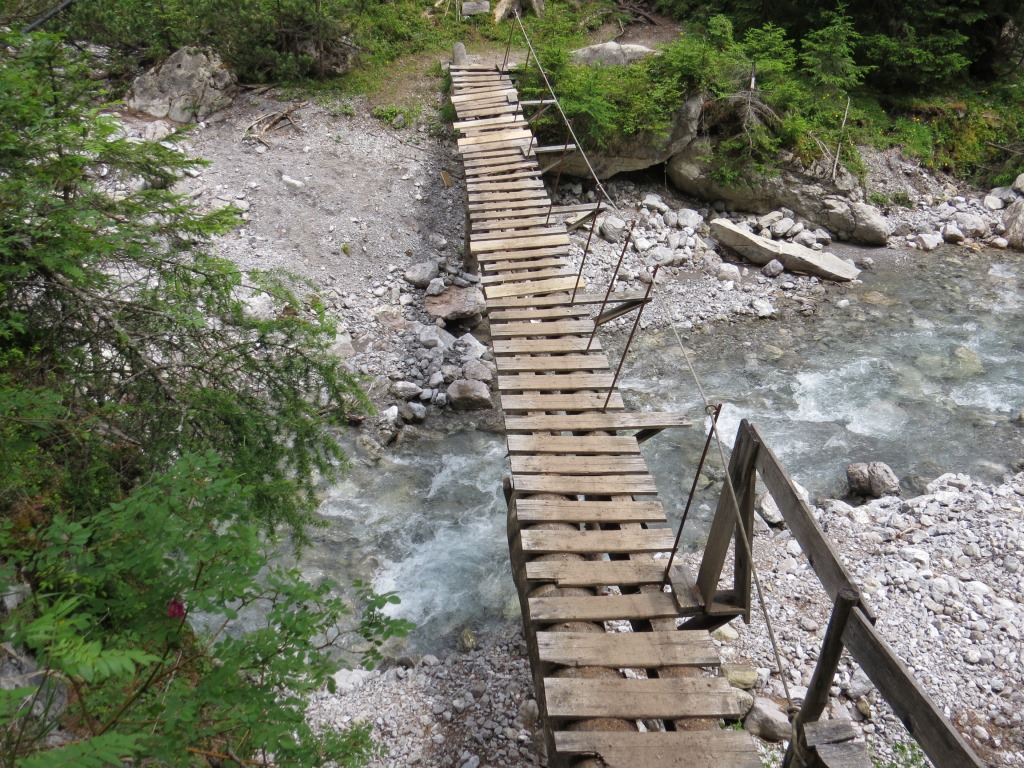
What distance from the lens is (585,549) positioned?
4242mm

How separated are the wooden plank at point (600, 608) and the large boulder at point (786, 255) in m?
8.39

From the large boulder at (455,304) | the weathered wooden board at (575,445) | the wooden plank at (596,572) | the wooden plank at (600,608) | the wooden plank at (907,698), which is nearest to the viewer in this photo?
the wooden plank at (907,698)

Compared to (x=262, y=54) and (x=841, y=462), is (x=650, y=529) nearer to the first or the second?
(x=841, y=462)

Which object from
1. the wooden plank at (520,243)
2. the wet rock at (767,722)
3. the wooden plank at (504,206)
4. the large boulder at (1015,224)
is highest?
the wooden plank at (504,206)

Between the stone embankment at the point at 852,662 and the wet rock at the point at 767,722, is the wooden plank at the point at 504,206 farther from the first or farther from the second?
the wet rock at the point at 767,722

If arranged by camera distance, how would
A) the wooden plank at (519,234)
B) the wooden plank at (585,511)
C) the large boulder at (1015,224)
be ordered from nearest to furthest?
the wooden plank at (585,511)
the wooden plank at (519,234)
the large boulder at (1015,224)

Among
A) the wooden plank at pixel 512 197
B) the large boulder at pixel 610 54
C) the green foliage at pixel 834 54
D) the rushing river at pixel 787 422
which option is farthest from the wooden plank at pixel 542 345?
the green foliage at pixel 834 54

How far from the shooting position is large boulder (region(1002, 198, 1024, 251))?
38.1ft

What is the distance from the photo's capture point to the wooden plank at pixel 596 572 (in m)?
4.05

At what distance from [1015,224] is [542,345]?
1028 cm

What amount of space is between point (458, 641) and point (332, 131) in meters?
8.75

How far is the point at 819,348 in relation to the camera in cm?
956

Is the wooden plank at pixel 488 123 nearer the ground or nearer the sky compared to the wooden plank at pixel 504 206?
nearer the sky

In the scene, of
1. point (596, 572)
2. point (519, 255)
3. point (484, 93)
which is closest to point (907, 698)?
point (596, 572)
